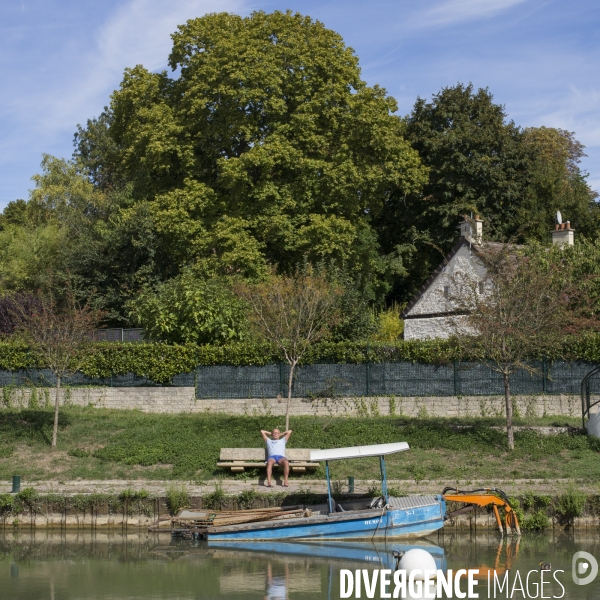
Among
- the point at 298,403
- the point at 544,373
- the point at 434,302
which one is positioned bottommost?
the point at 298,403

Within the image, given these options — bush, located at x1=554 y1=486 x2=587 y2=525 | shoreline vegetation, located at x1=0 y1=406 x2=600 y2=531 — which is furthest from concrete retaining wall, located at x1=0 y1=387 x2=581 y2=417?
bush, located at x1=554 y1=486 x2=587 y2=525

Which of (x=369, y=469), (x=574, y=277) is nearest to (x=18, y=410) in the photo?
(x=369, y=469)

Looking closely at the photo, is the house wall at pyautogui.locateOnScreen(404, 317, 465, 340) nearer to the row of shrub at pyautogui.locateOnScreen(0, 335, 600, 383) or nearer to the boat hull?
the row of shrub at pyautogui.locateOnScreen(0, 335, 600, 383)

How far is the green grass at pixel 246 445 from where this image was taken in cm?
2255

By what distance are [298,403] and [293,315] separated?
3758 mm

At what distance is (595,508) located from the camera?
1967 cm

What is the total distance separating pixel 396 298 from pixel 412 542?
3450cm

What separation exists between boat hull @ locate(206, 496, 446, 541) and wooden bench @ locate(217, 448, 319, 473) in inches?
150

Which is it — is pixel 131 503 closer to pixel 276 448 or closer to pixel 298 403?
pixel 276 448

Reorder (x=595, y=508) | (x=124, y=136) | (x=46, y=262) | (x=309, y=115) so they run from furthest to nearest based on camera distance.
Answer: (x=46, y=262), (x=124, y=136), (x=309, y=115), (x=595, y=508)

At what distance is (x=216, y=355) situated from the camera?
3028 centimetres

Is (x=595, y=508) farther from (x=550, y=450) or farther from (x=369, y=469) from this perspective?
(x=369, y=469)

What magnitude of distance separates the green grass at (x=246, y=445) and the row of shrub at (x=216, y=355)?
269cm

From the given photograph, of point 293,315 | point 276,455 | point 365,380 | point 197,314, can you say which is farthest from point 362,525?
point 197,314
